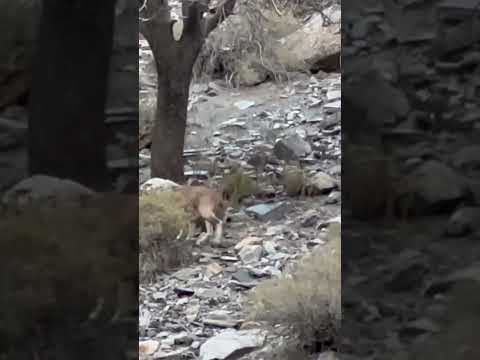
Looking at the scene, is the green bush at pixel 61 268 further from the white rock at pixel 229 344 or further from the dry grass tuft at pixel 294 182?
the dry grass tuft at pixel 294 182

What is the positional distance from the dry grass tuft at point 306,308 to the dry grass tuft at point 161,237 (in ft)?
4.72

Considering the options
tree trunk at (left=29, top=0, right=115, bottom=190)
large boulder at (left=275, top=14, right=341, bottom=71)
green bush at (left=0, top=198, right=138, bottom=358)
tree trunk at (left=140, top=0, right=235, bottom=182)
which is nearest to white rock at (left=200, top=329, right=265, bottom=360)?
green bush at (left=0, top=198, right=138, bottom=358)

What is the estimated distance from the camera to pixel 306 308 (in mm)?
4363

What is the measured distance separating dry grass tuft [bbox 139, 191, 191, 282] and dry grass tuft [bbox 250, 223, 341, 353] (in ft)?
4.72

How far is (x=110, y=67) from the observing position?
2.08 meters

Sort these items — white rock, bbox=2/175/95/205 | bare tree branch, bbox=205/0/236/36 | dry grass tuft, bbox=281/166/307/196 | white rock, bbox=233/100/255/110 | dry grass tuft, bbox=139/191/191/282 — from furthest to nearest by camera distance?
white rock, bbox=233/100/255/110, dry grass tuft, bbox=281/166/307/196, bare tree branch, bbox=205/0/236/36, dry grass tuft, bbox=139/191/191/282, white rock, bbox=2/175/95/205

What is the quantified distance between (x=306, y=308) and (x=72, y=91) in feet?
8.19

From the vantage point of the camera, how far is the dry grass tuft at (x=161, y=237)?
6.09 meters

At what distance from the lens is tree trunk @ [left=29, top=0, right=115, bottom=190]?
2053 millimetres

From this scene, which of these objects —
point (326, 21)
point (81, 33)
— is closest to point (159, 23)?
point (326, 21)

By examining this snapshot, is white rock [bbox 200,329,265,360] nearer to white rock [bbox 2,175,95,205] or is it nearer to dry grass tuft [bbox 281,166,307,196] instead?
white rock [bbox 2,175,95,205]

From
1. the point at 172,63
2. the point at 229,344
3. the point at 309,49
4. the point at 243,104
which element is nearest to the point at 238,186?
the point at 172,63

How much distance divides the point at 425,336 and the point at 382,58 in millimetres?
622

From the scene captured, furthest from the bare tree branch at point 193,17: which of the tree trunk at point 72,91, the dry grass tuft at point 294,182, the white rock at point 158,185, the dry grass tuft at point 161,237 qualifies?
the tree trunk at point 72,91
